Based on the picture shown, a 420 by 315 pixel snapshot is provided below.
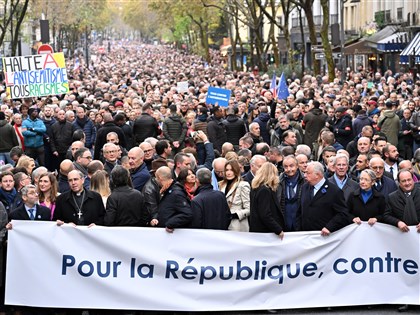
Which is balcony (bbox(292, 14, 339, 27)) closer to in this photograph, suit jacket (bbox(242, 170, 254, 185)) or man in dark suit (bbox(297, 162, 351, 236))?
suit jacket (bbox(242, 170, 254, 185))

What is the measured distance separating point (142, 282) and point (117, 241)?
0.45 metres

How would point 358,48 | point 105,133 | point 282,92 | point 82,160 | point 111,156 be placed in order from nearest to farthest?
point 82,160
point 111,156
point 105,133
point 282,92
point 358,48

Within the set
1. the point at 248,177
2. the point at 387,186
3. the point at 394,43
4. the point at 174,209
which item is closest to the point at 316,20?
the point at 394,43

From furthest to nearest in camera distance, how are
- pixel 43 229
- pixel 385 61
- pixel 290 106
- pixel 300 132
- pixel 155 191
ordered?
pixel 385 61 → pixel 290 106 → pixel 300 132 → pixel 155 191 → pixel 43 229

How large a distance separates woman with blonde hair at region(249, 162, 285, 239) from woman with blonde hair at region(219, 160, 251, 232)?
0.33 m

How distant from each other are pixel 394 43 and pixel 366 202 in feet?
125

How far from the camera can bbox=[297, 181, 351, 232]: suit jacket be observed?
11188 millimetres

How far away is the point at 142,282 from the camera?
10.9m

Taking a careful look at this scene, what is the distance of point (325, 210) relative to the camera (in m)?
11.3

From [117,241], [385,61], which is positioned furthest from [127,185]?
[385,61]

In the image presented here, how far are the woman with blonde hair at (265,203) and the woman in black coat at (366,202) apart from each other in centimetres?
73

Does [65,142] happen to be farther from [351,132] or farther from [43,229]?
[43,229]

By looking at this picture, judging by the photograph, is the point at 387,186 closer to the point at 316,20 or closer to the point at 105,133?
the point at 105,133

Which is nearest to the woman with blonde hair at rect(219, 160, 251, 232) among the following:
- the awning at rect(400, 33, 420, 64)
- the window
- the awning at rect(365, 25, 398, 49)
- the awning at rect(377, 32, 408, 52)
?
the awning at rect(400, 33, 420, 64)
